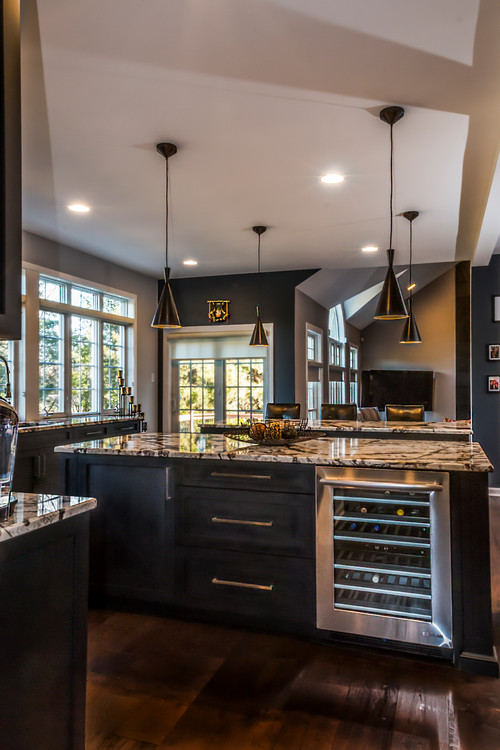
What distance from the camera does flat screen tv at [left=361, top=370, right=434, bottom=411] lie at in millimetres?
10547

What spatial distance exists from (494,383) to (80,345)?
4974 millimetres

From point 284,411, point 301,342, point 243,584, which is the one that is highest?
point 301,342

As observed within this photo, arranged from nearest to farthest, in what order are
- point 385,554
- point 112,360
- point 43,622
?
point 43,622 → point 385,554 → point 112,360

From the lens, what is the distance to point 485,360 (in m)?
6.41

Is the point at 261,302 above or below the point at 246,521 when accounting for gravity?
above

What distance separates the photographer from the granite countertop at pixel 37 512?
1.13 meters

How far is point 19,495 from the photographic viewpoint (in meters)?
1.46

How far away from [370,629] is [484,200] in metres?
3.45

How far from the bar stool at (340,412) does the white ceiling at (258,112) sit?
186 centimetres

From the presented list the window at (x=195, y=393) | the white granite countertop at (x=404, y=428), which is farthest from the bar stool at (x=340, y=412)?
the window at (x=195, y=393)

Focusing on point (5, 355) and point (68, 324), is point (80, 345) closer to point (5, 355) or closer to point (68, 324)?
point (68, 324)

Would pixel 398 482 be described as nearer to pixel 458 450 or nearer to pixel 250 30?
pixel 458 450

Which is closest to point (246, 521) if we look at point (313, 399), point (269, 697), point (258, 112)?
point (269, 697)

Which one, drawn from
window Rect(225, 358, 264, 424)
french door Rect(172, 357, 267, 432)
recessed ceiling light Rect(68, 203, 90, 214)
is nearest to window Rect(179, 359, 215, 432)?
french door Rect(172, 357, 267, 432)
